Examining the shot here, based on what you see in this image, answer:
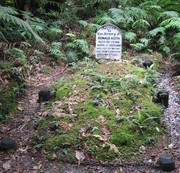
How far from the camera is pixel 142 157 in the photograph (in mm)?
3951

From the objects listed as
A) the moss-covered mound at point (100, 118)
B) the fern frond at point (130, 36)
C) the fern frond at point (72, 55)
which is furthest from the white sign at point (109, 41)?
the fern frond at point (130, 36)

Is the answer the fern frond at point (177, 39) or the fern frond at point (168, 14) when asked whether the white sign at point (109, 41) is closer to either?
the fern frond at point (177, 39)

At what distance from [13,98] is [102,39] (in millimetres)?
2298

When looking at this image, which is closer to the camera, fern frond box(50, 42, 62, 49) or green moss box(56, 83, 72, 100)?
green moss box(56, 83, 72, 100)

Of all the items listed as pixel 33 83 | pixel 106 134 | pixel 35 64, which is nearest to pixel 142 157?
pixel 106 134

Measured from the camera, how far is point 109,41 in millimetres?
6547

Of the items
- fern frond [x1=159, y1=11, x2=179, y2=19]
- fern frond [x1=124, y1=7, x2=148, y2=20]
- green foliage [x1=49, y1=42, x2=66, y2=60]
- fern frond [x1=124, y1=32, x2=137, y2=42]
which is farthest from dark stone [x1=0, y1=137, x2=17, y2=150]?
fern frond [x1=159, y1=11, x2=179, y2=19]

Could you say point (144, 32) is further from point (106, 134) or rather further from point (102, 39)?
point (106, 134)

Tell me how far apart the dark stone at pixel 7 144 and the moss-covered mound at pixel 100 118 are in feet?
0.99

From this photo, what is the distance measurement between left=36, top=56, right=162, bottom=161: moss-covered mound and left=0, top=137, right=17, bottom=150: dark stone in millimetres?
302

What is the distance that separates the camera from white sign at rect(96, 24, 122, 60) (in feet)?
21.3

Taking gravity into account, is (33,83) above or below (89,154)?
above

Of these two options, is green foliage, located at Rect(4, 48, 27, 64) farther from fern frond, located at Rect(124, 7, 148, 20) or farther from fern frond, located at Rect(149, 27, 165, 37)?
fern frond, located at Rect(124, 7, 148, 20)

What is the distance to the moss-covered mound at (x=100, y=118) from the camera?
4.06m
